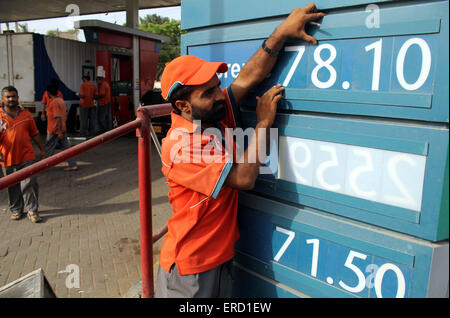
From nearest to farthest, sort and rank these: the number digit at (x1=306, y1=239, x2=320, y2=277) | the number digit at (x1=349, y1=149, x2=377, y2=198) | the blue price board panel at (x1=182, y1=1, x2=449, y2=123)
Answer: the blue price board panel at (x1=182, y1=1, x2=449, y2=123) < the number digit at (x1=349, y1=149, x2=377, y2=198) < the number digit at (x1=306, y1=239, x2=320, y2=277)

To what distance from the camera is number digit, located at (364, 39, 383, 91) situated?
1430mm

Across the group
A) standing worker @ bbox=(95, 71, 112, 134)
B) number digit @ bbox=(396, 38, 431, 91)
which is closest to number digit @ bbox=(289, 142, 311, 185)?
number digit @ bbox=(396, 38, 431, 91)

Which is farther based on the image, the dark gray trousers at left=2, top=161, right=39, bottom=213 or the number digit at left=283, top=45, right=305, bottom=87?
the dark gray trousers at left=2, top=161, right=39, bottom=213

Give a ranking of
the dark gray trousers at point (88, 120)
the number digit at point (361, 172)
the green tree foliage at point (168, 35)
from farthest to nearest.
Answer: the green tree foliage at point (168, 35), the dark gray trousers at point (88, 120), the number digit at point (361, 172)

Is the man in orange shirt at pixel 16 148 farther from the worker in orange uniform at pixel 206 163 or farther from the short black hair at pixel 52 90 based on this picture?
the worker in orange uniform at pixel 206 163

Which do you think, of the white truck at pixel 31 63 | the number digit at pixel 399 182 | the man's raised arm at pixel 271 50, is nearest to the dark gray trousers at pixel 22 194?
the man's raised arm at pixel 271 50

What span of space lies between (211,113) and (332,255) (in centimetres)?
85

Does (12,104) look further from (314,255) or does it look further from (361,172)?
(361,172)

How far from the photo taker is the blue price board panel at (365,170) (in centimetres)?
135

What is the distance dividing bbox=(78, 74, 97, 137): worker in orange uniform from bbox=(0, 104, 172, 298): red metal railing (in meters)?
9.05

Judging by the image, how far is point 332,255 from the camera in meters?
1.67

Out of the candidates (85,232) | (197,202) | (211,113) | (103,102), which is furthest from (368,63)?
(103,102)

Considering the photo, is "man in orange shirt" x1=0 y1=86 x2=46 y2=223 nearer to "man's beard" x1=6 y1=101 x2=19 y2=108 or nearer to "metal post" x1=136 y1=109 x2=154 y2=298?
"man's beard" x1=6 y1=101 x2=19 y2=108
